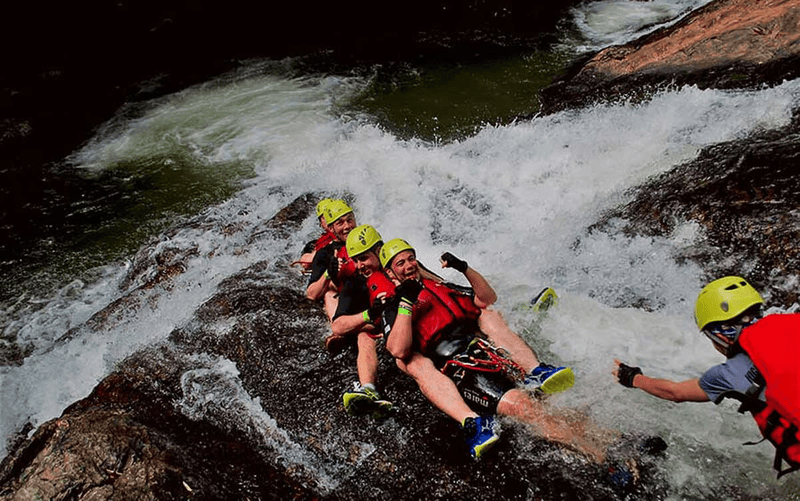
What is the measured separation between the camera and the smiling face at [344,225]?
5961 mm

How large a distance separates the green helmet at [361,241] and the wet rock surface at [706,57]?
627cm

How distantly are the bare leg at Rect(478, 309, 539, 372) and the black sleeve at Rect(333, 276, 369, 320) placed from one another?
1146 millimetres

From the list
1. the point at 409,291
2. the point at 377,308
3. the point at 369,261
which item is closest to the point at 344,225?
the point at 369,261

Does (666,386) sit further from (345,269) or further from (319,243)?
(319,243)

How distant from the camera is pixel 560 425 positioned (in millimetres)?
3838

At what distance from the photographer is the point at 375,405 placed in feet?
14.1

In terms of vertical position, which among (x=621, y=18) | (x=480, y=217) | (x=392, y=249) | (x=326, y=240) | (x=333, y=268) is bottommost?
(x=480, y=217)

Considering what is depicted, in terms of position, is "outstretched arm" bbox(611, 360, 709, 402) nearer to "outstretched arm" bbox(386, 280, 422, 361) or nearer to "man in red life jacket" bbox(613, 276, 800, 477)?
"man in red life jacket" bbox(613, 276, 800, 477)

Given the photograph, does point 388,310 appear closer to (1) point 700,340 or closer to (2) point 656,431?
(2) point 656,431

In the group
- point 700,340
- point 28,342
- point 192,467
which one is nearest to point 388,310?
point 192,467

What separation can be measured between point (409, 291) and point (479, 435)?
1.20 meters

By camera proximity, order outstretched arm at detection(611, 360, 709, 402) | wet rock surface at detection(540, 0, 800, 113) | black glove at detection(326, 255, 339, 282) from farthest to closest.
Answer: wet rock surface at detection(540, 0, 800, 113)
black glove at detection(326, 255, 339, 282)
outstretched arm at detection(611, 360, 709, 402)

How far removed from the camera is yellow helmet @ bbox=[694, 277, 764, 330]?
2982 millimetres

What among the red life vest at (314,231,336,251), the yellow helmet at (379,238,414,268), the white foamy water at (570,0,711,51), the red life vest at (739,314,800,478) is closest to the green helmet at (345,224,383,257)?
the yellow helmet at (379,238,414,268)
